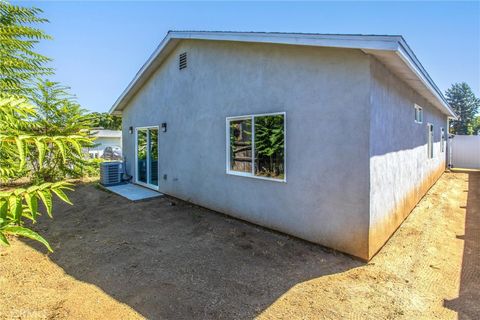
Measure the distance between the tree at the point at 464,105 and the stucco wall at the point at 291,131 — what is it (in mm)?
53509

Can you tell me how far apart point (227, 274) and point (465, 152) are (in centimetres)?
1917

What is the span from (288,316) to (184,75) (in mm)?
7000

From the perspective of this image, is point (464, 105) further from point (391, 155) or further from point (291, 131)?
point (291, 131)

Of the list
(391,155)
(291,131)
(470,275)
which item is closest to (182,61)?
(291,131)

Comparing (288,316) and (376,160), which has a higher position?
(376,160)

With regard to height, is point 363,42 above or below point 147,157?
above

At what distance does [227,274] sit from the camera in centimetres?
405

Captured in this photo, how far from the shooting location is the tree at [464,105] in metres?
46.5

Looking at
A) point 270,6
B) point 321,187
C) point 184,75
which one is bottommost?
point 321,187

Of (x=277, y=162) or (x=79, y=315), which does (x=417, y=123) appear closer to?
(x=277, y=162)

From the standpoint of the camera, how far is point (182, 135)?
8336 millimetres

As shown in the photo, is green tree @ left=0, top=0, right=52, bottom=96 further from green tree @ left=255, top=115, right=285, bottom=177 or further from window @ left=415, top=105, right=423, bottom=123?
window @ left=415, top=105, right=423, bottom=123

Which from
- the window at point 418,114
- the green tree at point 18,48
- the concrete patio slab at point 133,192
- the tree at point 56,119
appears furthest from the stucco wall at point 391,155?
the tree at point 56,119

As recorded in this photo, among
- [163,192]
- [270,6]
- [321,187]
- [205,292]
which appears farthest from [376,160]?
[163,192]
